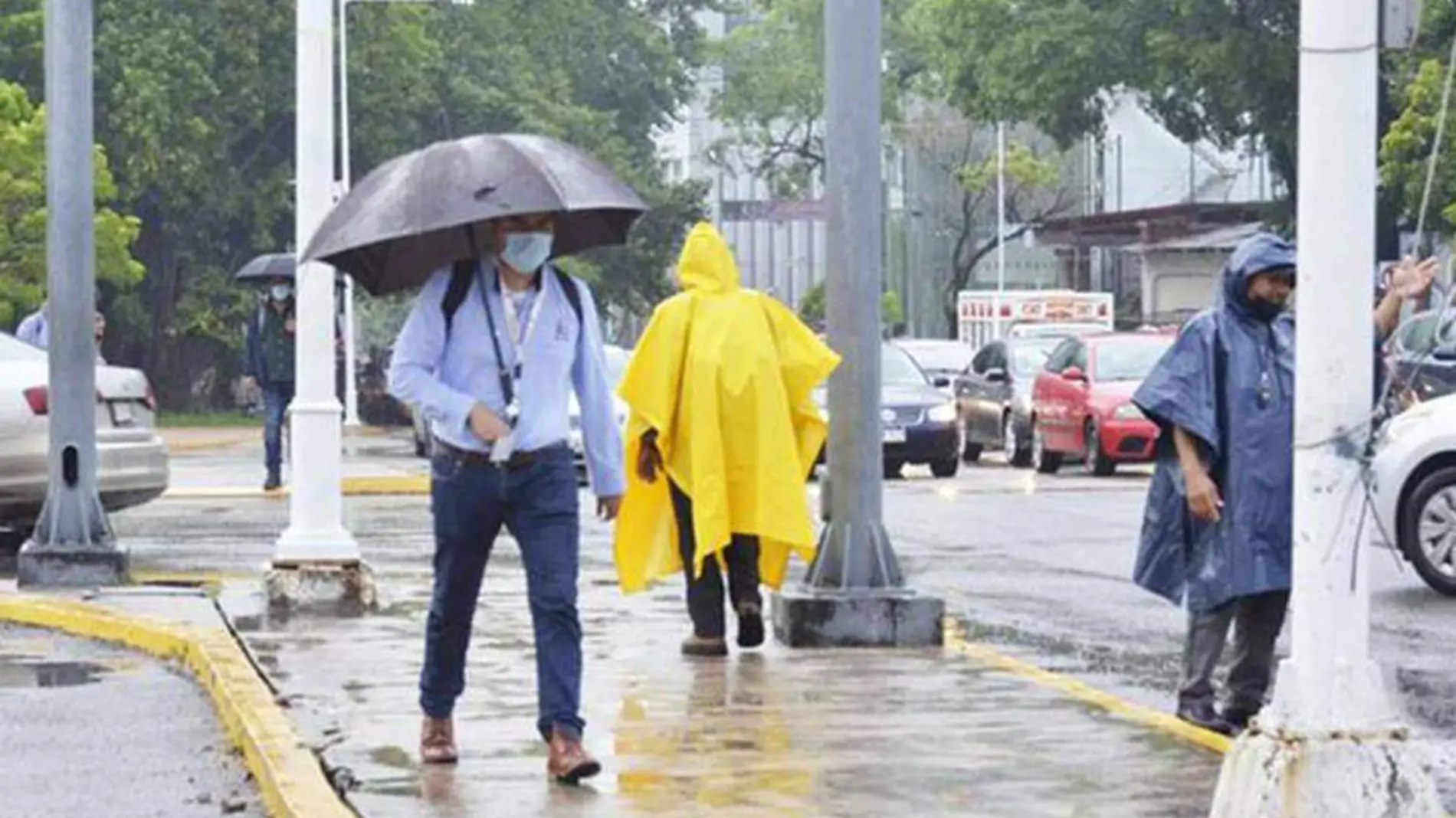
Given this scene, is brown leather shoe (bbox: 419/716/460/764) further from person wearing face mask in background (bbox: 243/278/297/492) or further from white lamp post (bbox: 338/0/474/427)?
white lamp post (bbox: 338/0/474/427)

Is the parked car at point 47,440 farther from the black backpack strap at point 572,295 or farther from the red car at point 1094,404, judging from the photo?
the red car at point 1094,404

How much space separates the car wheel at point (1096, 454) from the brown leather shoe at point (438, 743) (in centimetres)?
2100

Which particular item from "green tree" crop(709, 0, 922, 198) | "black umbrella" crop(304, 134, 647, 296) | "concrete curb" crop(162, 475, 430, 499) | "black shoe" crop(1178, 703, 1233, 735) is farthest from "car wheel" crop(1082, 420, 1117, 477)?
"green tree" crop(709, 0, 922, 198)

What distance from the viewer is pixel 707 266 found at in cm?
1256

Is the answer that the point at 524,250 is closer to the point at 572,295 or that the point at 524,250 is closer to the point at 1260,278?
the point at 572,295

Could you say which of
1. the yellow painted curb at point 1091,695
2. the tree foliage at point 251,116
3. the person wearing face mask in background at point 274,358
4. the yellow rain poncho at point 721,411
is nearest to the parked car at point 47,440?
the person wearing face mask in background at point 274,358

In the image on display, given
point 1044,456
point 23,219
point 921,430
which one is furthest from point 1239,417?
point 23,219

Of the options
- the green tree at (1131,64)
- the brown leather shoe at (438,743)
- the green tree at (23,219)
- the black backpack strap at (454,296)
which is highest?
the green tree at (1131,64)

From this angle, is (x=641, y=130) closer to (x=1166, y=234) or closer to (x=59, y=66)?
(x=1166, y=234)

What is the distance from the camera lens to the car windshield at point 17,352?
19328 mm

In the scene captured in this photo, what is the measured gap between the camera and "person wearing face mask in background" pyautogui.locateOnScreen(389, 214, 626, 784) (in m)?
9.11

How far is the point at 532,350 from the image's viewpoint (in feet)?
30.2

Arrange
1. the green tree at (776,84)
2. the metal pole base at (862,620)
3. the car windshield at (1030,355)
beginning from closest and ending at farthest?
the metal pole base at (862,620), the car windshield at (1030,355), the green tree at (776,84)

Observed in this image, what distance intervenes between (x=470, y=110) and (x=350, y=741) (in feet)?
176
